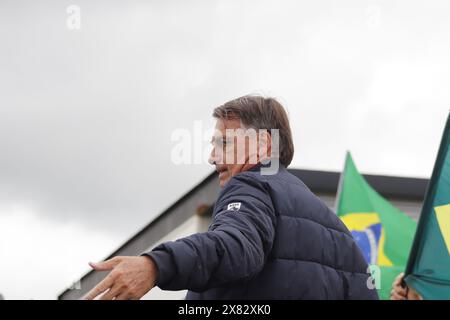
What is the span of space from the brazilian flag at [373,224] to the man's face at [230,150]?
823 centimetres

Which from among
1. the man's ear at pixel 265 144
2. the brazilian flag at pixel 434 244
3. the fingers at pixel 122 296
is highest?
the man's ear at pixel 265 144

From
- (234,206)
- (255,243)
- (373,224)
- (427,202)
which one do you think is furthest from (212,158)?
(373,224)

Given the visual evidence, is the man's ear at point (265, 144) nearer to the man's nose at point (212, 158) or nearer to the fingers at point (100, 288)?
the man's nose at point (212, 158)

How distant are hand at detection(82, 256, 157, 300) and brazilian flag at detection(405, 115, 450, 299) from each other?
3406 millimetres

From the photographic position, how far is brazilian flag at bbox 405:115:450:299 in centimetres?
482

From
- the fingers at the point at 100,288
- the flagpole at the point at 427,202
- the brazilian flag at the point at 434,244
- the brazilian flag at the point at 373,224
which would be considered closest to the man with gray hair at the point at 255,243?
the fingers at the point at 100,288

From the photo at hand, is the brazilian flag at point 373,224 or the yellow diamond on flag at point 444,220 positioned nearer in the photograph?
the yellow diamond on flag at point 444,220

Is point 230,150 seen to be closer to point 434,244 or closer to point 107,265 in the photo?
point 107,265

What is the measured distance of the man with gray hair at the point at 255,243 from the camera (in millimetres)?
1835

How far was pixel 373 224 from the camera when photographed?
10.7 m

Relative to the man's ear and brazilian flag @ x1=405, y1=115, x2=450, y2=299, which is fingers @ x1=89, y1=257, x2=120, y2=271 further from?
brazilian flag @ x1=405, y1=115, x2=450, y2=299

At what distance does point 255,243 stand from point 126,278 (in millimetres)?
416

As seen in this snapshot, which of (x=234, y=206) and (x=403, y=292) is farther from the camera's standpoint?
(x=403, y=292)
